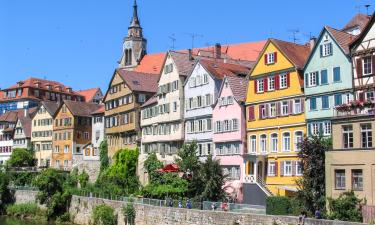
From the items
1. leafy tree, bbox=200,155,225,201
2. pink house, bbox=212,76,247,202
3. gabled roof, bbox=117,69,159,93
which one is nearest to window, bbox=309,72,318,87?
pink house, bbox=212,76,247,202

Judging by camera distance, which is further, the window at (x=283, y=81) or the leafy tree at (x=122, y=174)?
the leafy tree at (x=122, y=174)

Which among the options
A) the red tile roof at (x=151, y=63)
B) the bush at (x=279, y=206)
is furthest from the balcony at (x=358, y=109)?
the red tile roof at (x=151, y=63)

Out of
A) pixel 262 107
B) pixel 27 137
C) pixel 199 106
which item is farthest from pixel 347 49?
pixel 27 137

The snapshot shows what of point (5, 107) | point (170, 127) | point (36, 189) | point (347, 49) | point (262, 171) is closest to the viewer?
point (347, 49)

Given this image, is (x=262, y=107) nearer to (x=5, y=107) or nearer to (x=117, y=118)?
(x=117, y=118)

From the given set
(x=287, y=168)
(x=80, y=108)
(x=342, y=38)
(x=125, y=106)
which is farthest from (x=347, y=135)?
(x=80, y=108)

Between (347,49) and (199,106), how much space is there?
19.0 m

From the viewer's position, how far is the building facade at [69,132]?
91.1 m

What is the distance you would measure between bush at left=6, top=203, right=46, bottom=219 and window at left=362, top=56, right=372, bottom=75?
3860cm

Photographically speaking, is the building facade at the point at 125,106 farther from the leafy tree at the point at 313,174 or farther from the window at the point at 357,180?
the window at the point at 357,180

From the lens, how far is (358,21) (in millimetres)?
54656

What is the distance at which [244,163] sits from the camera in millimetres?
53812

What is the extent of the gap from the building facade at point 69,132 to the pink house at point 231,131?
122 feet

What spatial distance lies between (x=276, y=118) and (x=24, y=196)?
3582 centimetres
